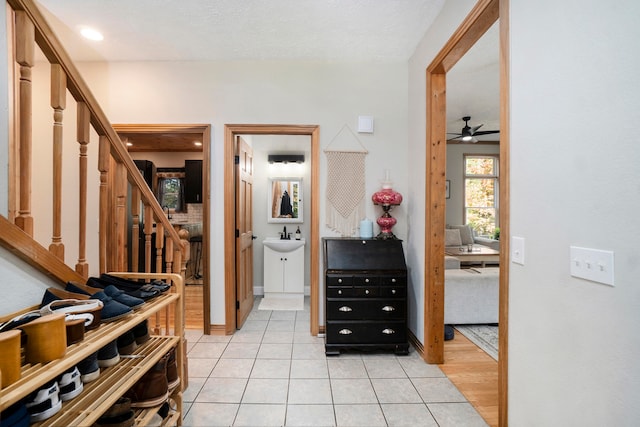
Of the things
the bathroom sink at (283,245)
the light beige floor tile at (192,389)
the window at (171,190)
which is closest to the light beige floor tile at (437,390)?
the light beige floor tile at (192,389)

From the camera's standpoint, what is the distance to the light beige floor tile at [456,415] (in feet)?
5.64

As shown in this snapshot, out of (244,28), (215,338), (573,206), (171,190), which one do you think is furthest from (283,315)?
(171,190)

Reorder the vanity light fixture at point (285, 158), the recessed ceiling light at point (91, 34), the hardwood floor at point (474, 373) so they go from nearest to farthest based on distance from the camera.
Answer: the hardwood floor at point (474, 373)
the recessed ceiling light at point (91, 34)
the vanity light fixture at point (285, 158)

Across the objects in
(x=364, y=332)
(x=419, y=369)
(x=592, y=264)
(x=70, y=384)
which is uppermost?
(x=592, y=264)

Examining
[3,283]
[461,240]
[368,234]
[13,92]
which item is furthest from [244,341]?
[461,240]

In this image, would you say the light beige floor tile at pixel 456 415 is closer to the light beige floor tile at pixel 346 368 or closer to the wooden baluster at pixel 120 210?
the light beige floor tile at pixel 346 368

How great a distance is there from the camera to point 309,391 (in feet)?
6.60

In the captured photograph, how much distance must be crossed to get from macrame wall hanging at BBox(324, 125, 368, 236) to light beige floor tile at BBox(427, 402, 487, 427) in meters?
1.56

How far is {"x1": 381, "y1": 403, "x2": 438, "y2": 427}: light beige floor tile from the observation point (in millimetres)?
1718

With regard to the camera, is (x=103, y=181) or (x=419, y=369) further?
(x=419, y=369)

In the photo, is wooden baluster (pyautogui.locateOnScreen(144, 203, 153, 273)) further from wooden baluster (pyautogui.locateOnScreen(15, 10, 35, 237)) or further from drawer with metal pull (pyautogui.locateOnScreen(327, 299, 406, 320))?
drawer with metal pull (pyautogui.locateOnScreen(327, 299, 406, 320))

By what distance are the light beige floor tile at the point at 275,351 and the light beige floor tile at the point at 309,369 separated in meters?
0.13

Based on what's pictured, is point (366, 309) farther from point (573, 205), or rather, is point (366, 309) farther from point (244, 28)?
point (244, 28)

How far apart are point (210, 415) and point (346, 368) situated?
1034mm
